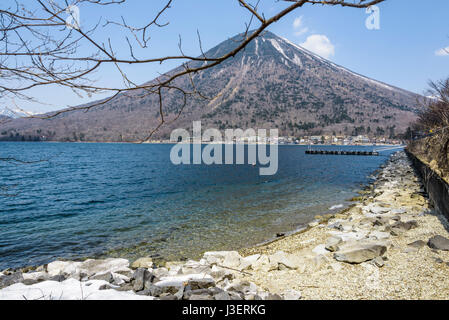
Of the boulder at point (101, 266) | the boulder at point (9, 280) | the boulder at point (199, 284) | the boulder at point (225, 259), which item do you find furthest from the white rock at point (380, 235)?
the boulder at point (9, 280)

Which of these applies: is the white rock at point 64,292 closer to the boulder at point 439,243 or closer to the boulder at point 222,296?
the boulder at point 222,296

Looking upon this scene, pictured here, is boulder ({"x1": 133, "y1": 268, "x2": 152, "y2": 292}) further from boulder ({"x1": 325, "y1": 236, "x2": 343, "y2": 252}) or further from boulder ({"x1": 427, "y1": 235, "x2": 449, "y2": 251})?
boulder ({"x1": 427, "y1": 235, "x2": 449, "y2": 251})

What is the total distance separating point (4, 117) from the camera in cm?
233

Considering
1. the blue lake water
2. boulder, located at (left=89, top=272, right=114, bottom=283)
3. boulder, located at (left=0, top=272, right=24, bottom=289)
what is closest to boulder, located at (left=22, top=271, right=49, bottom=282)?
boulder, located at (left=0, top=272, right=24, bottom=289)

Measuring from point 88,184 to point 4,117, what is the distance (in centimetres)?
2654

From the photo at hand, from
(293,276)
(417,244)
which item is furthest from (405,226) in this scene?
(293,276)

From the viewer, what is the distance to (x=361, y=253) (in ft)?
17.5

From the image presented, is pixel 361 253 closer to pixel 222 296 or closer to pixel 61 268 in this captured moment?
pixel 222 296

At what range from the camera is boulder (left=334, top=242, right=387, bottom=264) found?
17.2 ft

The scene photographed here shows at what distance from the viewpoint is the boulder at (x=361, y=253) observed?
17.2 ft

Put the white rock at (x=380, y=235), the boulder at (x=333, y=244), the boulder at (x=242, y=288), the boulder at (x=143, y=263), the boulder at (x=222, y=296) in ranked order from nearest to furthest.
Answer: the boulder at (x=222, y=296) → the boulder at (x=242, y=288) → the boulder at (x=333, y=244) → the white rock at (x=380, y=235) → the boulder at (x=143, y=263)
